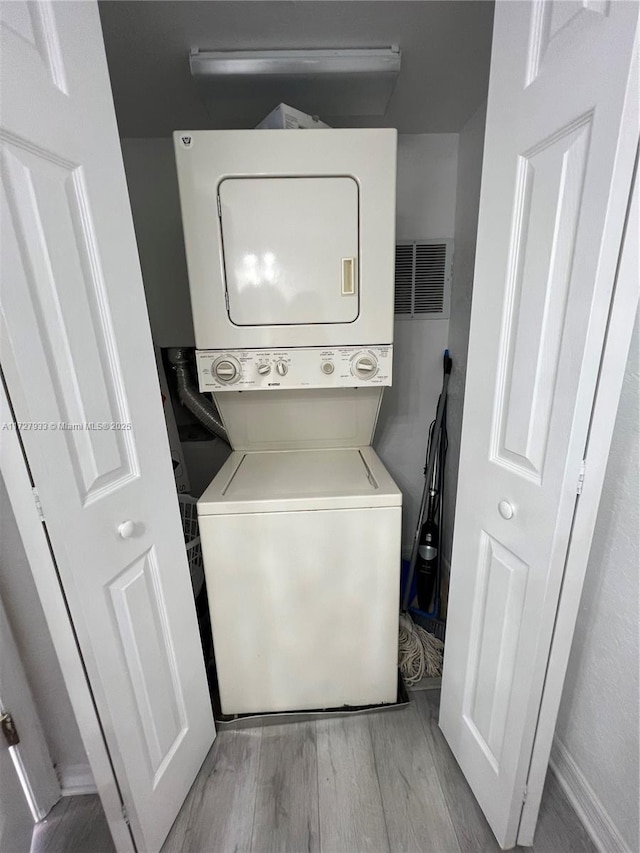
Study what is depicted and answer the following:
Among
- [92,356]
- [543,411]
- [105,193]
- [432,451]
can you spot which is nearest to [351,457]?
[432,451]

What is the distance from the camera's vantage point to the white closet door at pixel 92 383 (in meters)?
0.69

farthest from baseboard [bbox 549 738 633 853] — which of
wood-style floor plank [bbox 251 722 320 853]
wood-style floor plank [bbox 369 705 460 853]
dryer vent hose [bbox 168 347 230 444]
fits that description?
dryer vent hose [bbox 168 347 230 444]

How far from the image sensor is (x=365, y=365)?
1365 mm

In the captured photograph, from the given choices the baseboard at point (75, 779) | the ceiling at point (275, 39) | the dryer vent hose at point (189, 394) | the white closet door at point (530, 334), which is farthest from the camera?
the dryer vent hose at point (189, 394)

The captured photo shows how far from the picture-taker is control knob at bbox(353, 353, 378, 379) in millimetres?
1360

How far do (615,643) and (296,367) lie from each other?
4.05 ft

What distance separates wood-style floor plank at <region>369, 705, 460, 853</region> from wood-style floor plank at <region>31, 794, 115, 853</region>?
86cm

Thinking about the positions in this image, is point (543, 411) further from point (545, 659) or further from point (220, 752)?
point (220, 752)

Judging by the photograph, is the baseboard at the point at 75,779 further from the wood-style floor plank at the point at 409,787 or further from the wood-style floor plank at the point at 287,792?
the wood-style floor plank at the point at 409,787

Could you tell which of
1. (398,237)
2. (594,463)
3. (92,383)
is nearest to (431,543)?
(594,463)

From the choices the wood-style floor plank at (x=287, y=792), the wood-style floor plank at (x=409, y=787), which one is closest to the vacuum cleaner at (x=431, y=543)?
the wood-style floor plank at (x=409, y=787)

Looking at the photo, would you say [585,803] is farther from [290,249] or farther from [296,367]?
[290,249]

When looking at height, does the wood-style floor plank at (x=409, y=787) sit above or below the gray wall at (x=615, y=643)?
below

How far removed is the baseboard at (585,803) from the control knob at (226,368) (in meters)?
1.66
